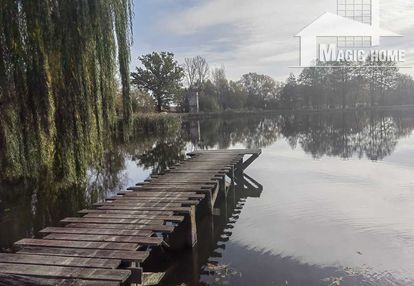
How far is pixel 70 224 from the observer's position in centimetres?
568

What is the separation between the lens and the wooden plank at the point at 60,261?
4148 mm

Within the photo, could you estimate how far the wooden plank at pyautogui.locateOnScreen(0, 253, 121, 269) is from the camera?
4.15 metres

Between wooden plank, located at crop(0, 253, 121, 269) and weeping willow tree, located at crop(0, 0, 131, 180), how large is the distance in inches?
122

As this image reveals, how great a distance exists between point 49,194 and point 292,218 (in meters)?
6.55

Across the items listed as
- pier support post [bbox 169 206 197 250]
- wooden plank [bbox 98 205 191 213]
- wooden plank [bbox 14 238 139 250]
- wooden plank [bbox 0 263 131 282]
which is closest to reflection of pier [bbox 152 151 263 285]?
pier support post [bbox 169 206 197 250]

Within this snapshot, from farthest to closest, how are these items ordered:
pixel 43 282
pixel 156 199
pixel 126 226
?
pixel 156 199, pixel 126 226, pixel 43 282

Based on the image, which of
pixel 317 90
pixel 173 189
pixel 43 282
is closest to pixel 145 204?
pixel 173 189

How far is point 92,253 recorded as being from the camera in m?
4.48

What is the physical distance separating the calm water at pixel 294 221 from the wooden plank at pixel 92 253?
4.72 ft

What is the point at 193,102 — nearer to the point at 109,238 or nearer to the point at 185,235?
the point at 185,235

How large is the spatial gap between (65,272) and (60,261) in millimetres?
320

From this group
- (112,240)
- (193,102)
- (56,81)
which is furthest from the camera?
(193,102)

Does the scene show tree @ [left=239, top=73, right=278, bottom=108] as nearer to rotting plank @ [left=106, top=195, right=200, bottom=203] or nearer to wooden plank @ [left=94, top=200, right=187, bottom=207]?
rotting plank @ [left=106, top=195, right=200, bottom=203]

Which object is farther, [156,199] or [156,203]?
[156,199]
